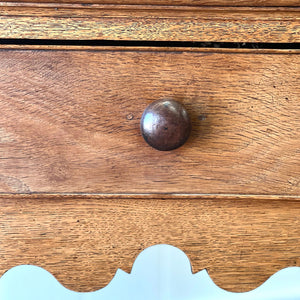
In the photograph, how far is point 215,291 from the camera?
3.26 feet

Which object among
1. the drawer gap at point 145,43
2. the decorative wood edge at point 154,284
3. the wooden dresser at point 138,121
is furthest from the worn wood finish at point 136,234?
the decorative wood edge at point 154,284

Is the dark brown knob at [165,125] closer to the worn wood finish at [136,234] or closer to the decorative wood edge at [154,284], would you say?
A: the worn wood finish at [136,234]

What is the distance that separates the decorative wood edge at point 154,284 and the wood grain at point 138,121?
0.56 m

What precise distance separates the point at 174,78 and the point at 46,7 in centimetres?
15

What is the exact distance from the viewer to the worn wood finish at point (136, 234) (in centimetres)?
41

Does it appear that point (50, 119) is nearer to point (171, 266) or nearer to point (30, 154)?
point (30, 154)

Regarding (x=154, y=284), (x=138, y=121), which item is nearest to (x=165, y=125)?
(x=138, y=121)

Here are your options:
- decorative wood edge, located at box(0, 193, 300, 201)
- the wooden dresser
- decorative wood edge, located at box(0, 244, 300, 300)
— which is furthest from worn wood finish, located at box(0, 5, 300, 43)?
decorative wood edge, located at box(0, 244, 300, 300)

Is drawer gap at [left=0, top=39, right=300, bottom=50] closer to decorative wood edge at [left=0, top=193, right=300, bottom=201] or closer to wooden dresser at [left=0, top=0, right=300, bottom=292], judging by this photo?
wooden dresser at [left=0, top=0, right=300, bottom=292]

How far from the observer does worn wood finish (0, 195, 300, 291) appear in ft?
1.35

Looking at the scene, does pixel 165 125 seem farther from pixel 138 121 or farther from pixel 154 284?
pixel 154 284

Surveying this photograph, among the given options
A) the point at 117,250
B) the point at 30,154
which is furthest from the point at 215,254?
the point at 30,154

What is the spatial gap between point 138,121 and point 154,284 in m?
0.70

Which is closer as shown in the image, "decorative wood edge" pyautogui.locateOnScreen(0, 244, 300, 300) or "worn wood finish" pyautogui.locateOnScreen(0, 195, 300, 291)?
"worn wood finish" pyautogui.locateOnScreen(0, 195, 300, 291)
